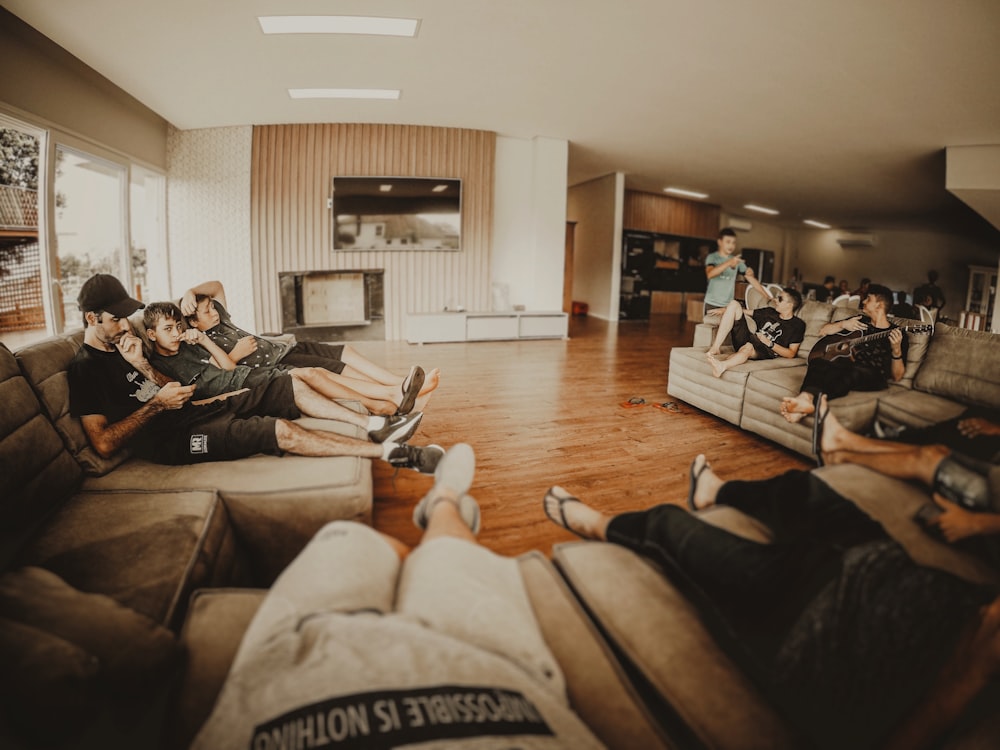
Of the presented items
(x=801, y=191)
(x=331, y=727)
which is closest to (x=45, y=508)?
(x=331, y=727)

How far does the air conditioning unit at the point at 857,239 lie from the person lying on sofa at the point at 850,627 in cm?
1562

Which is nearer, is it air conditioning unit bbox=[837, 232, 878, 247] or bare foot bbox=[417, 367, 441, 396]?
bare foot bbox=[417, 367, 441, 396]

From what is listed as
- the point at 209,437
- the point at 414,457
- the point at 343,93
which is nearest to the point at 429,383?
the point at 414,457

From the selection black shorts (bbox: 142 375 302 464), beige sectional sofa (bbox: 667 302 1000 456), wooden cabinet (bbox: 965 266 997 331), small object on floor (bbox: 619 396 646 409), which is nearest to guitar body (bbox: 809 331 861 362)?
beige sectional sofa (bbox: 667 302 1000 456)

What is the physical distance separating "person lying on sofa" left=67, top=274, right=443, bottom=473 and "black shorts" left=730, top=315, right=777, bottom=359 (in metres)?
2.75

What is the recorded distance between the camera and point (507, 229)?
7.43 metres

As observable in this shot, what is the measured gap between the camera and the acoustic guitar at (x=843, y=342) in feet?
6.21

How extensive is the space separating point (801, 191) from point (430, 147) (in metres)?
7.05

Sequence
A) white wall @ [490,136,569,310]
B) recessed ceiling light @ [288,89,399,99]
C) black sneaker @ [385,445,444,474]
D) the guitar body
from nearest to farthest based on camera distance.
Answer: the guitar body
black sneaker @ [385,445,444,474]
recessed ceiling light @ [288,89,399,99]
white wall @ [490,136,569,310]

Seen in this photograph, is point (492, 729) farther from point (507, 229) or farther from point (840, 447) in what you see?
point (507, 229)

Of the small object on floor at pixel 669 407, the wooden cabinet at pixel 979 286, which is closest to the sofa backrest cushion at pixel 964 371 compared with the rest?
the small object on floor at pixel 669 407

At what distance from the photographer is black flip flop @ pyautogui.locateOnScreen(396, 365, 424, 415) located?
A: 280cm

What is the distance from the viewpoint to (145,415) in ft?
5.99

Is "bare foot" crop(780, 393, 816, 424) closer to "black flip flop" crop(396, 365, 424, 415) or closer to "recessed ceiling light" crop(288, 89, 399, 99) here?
"black flip flop" crop(396, 365, 424, 415)
